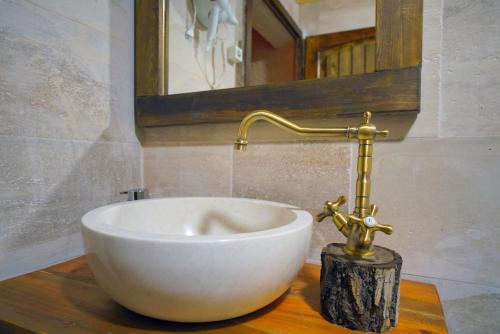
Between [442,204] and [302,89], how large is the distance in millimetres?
366

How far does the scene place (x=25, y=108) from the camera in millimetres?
545

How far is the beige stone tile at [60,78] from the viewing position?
0.53 m

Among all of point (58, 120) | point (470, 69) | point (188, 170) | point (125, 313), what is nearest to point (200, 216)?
point (188, 170)

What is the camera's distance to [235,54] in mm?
750

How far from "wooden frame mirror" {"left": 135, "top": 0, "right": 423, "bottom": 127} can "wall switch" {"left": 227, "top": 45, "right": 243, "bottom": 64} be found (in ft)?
0.37

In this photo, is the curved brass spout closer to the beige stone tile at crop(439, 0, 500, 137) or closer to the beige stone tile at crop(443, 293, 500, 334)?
the beige stone tile at crop(439, 0, 500, 137)

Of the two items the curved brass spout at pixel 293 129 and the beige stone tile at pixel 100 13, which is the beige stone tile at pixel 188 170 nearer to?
the curved brass spout at pixel 293 129

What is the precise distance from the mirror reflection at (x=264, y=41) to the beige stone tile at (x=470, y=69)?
5.6 inches

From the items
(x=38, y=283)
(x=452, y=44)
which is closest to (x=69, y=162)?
(x=38, y=283)

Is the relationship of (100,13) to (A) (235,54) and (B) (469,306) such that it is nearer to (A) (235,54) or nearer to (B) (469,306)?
(A) (235,54)

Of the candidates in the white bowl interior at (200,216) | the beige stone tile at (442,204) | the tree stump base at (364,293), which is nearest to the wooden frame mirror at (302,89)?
the beige stone tile at (442,204)

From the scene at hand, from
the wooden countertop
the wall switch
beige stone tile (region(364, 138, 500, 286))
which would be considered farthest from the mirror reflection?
the wooden countertop

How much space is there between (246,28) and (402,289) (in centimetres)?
71

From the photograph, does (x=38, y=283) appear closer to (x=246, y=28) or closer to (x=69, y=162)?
(x=69, y=162)
